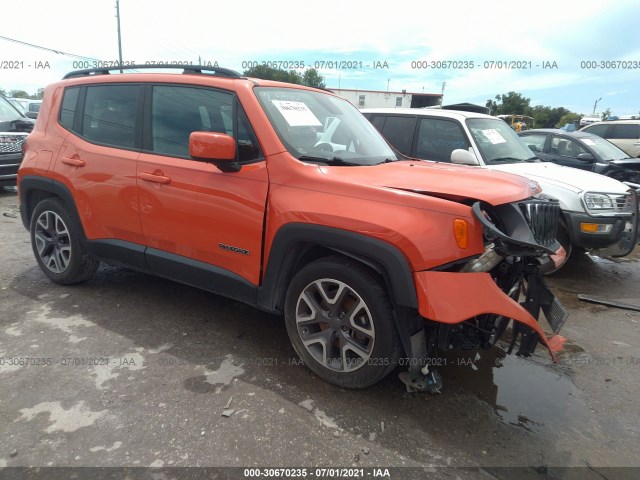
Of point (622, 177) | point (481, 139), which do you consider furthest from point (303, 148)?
point (622, 177)

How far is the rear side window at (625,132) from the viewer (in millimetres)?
11891

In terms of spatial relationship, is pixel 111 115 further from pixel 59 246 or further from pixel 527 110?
pixel 527 110

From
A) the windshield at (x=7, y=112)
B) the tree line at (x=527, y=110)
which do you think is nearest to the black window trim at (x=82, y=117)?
the windshield at (x=7, y=112)

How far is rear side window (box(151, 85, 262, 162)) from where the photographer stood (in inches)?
112

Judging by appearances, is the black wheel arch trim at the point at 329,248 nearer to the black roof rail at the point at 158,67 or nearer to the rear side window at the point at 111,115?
the black roof rail at the point at 158,67

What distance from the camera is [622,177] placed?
7.25 m

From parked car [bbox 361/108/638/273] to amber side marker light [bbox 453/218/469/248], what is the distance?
90.9 inches

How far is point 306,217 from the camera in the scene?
251 centimetres

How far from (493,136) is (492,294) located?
157 inches

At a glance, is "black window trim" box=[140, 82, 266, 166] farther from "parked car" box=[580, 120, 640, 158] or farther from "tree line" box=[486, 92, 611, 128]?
"tree line" box=[486, 92, 611, 128]

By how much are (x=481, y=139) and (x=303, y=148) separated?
135 inches

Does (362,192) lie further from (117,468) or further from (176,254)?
(117,468)

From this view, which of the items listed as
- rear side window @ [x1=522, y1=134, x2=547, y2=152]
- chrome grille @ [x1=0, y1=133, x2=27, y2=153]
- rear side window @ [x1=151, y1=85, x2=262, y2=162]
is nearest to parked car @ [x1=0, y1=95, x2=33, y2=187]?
chrome grille @ [x1=0, y1=133, x2=27, y2=153]

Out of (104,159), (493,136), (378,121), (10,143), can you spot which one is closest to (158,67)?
(104,159)
